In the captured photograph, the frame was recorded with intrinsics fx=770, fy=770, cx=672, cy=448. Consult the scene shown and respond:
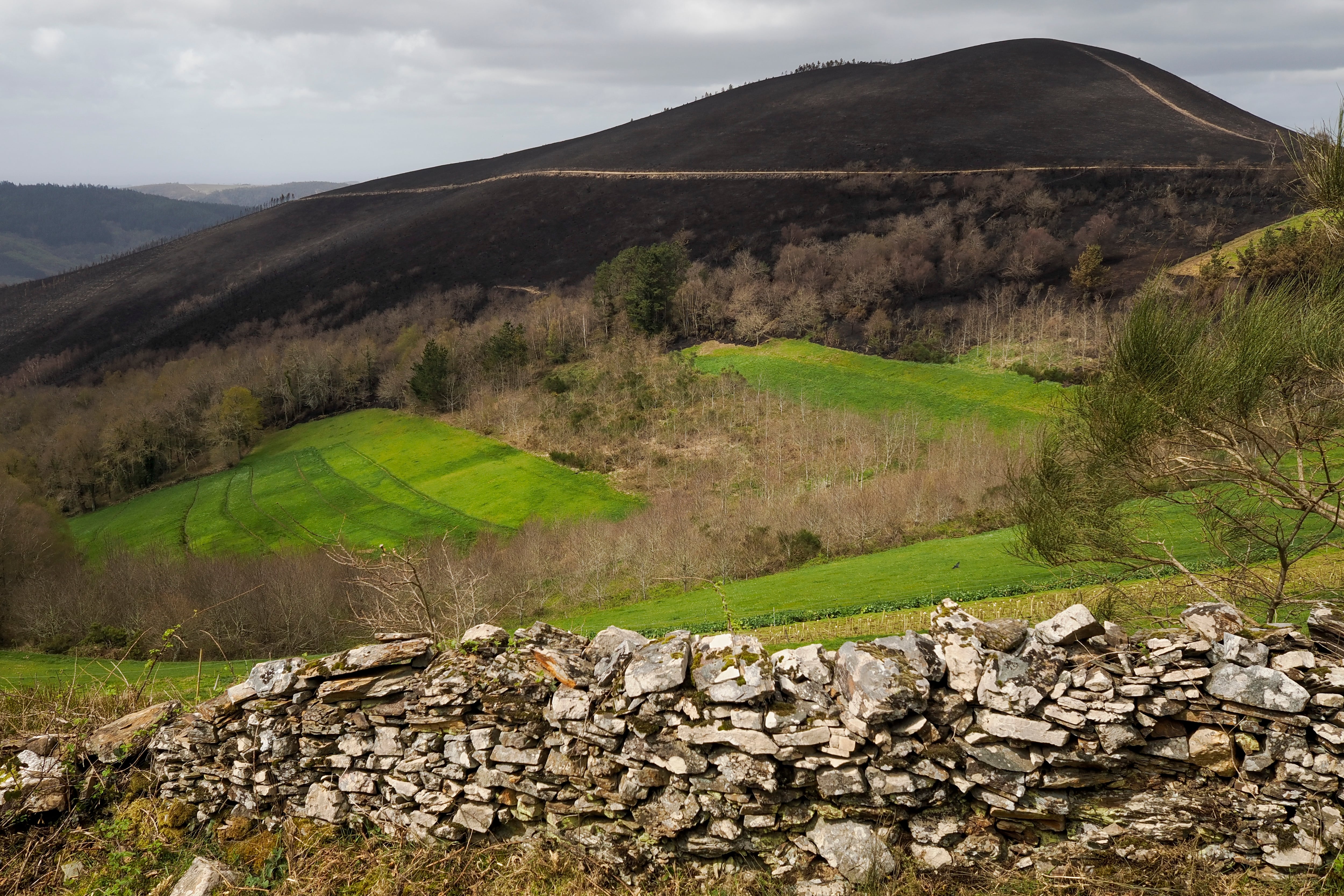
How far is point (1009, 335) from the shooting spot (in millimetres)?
72188

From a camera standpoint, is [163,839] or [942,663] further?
[163,839]

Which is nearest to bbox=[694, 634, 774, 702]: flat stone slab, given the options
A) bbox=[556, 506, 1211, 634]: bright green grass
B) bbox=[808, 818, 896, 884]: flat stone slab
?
bbox=[808, 818, 896, 884]: flat stone slab

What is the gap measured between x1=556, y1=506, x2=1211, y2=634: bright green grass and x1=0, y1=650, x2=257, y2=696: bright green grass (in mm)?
13672

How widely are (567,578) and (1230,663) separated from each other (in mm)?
42428

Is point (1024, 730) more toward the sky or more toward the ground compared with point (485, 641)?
more toward the ground

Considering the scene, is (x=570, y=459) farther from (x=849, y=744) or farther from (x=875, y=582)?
(x=849, y=744)

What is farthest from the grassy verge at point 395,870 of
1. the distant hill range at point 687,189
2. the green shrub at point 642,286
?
the distant hill range at point 687,189

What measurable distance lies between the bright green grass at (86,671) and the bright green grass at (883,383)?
47.5m

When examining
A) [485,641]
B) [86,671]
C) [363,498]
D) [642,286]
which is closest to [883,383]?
[642,286]

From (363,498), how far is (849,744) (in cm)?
7033

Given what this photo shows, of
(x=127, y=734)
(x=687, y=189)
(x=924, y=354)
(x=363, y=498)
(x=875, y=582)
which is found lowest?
(x=363, y=498)

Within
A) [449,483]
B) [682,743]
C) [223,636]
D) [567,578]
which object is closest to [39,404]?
[449,483]

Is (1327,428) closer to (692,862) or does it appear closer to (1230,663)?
(1230,663)

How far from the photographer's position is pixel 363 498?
232 ft
